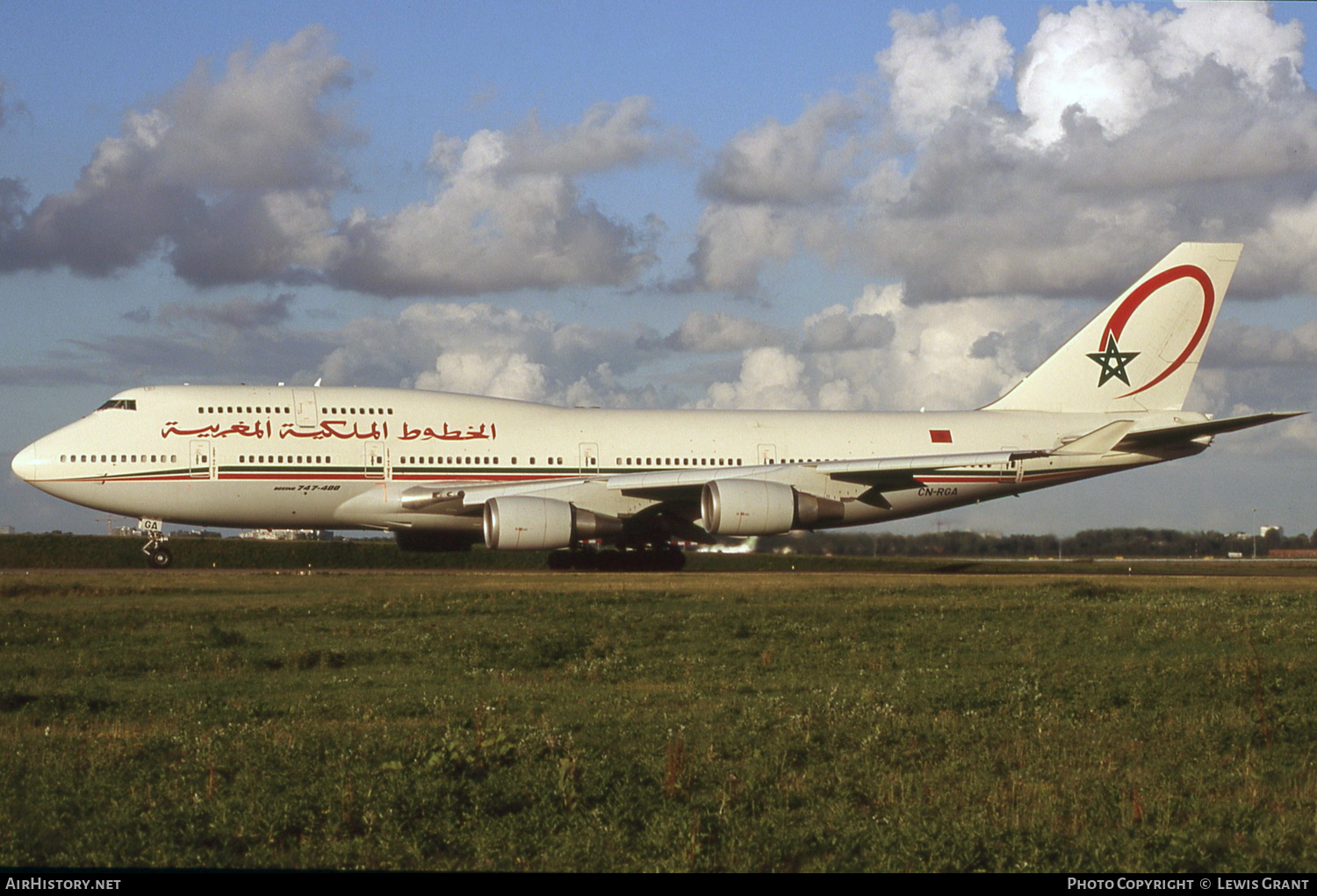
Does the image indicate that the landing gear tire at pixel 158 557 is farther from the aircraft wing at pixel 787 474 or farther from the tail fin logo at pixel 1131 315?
the tail fin logo at pixel 1131 315

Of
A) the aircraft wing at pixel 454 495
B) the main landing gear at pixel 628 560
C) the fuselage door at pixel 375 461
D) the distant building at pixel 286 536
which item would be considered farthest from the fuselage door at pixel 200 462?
the distant building at pixel 286 536

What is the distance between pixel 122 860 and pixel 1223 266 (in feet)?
118

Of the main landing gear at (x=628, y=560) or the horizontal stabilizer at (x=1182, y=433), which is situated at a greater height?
the horizontal stabilizer at (x=1182, y=433)

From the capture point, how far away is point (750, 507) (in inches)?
1198

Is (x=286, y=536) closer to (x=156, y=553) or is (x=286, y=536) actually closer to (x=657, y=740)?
(x=156, y=553)

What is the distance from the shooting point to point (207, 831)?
713 centimetres

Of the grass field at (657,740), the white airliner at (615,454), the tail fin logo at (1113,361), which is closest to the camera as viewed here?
the grass field at (657,740)

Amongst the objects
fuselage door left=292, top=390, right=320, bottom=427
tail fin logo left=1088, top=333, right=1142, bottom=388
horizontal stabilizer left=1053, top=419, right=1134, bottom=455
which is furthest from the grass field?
tail fin logo left=1088, top=333, right=1142, bottom=388

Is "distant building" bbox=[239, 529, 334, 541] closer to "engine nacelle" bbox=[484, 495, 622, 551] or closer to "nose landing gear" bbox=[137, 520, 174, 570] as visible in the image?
"nose landing gear" bbox=[137, 520, 174, 570]

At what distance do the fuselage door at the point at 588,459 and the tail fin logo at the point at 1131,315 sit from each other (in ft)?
49.0

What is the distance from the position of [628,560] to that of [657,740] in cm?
2420

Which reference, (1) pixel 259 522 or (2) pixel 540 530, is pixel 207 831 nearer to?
(2) pixel 540 530

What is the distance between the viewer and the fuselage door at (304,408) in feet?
101

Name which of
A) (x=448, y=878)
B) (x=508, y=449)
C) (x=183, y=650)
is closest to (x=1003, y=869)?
(x=448, y=878)
